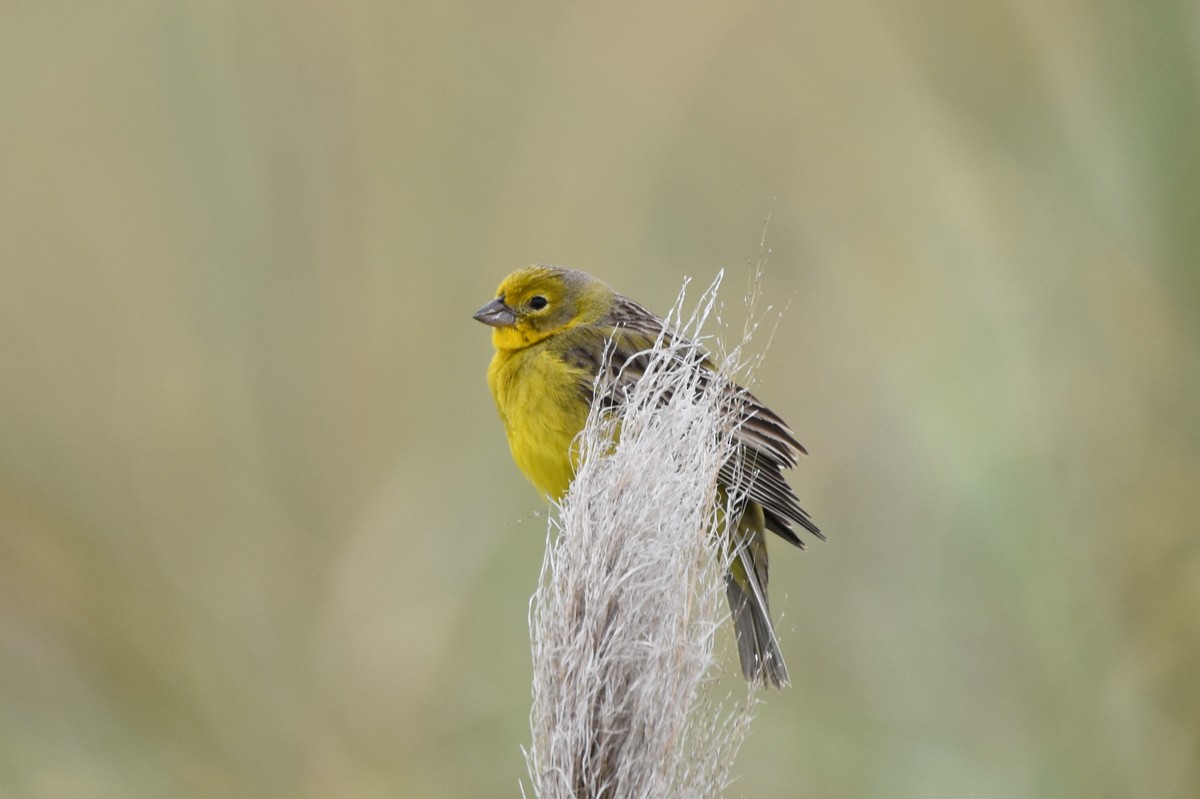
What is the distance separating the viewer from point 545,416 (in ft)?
9.98

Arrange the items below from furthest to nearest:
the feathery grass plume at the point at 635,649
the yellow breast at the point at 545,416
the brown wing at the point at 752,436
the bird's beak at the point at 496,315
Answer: the bird's beak at the point at 496,315, the yellow breast at the point at 545,416, the brown wing at the point at 752,436, the feathery grass plume at the point at 635,649

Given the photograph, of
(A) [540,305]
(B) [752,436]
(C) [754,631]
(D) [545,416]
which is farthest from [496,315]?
(C) [754,631]

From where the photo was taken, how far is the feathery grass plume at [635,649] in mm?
1592

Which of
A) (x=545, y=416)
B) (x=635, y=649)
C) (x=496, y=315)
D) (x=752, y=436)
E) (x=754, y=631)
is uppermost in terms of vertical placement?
(x=496, y=315)

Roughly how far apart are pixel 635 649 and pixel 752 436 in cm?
124

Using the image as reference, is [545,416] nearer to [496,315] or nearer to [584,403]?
[584,403]

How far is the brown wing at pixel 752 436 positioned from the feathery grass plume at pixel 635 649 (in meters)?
0.77

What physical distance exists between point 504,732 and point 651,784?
2.84 meters

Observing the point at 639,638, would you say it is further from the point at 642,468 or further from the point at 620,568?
the point at 642,468

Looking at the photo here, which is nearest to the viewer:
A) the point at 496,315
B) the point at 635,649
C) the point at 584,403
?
the point at 635,649

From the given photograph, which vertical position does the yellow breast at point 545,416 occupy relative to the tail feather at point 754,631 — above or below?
above

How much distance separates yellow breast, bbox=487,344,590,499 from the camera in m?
3.02

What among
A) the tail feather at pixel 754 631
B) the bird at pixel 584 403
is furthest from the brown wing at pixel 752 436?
the tail feather at pixel 754 631

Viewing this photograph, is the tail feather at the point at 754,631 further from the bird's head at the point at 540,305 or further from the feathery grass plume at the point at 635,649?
the feathery grass plume at the point at 635,649
